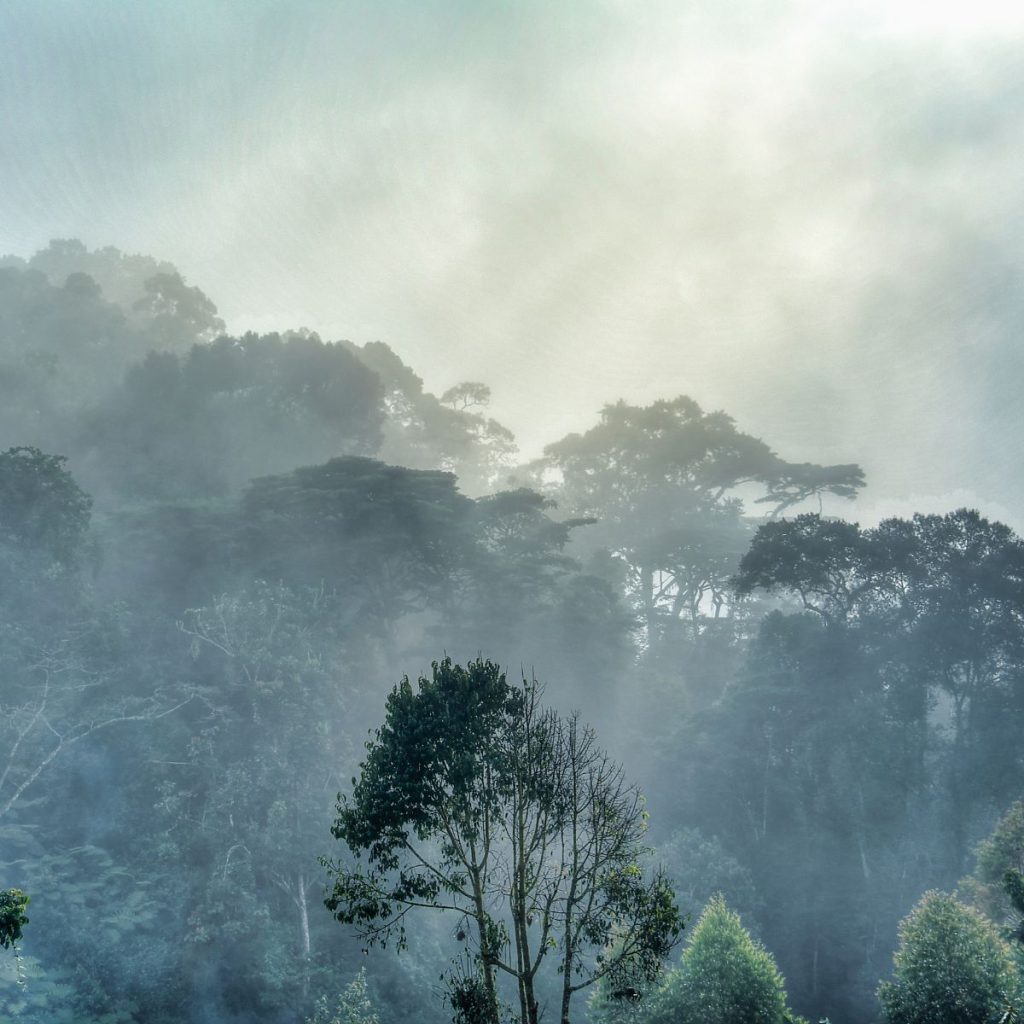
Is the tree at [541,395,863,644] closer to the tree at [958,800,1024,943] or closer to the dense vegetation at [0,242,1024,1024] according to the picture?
the dense vegetation at [0,242,1024,1024]

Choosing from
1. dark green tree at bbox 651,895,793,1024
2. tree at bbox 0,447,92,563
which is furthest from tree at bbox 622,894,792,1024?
tree at bbox 0,447,92,563

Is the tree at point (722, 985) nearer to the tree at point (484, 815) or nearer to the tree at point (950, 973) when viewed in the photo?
the tree at point (950, 973)

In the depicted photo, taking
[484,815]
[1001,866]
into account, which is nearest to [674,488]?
[1001,866]

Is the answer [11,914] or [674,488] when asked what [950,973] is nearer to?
[11,914]

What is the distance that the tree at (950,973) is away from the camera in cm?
2370

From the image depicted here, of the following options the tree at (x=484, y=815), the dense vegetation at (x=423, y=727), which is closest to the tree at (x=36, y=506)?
the dense vegetation at (x=423, y=727)

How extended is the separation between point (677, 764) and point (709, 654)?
50.3ft

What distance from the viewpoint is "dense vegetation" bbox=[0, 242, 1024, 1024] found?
24.5 meters

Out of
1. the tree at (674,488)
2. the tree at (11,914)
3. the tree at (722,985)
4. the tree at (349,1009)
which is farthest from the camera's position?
the tree at (674,488)

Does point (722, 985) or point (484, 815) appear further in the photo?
point (722, 985)

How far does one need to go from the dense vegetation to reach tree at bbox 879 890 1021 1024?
10cm

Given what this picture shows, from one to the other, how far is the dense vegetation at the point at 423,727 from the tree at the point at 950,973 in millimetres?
105

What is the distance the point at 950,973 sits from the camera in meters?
24.3

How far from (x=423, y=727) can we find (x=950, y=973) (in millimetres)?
19008
